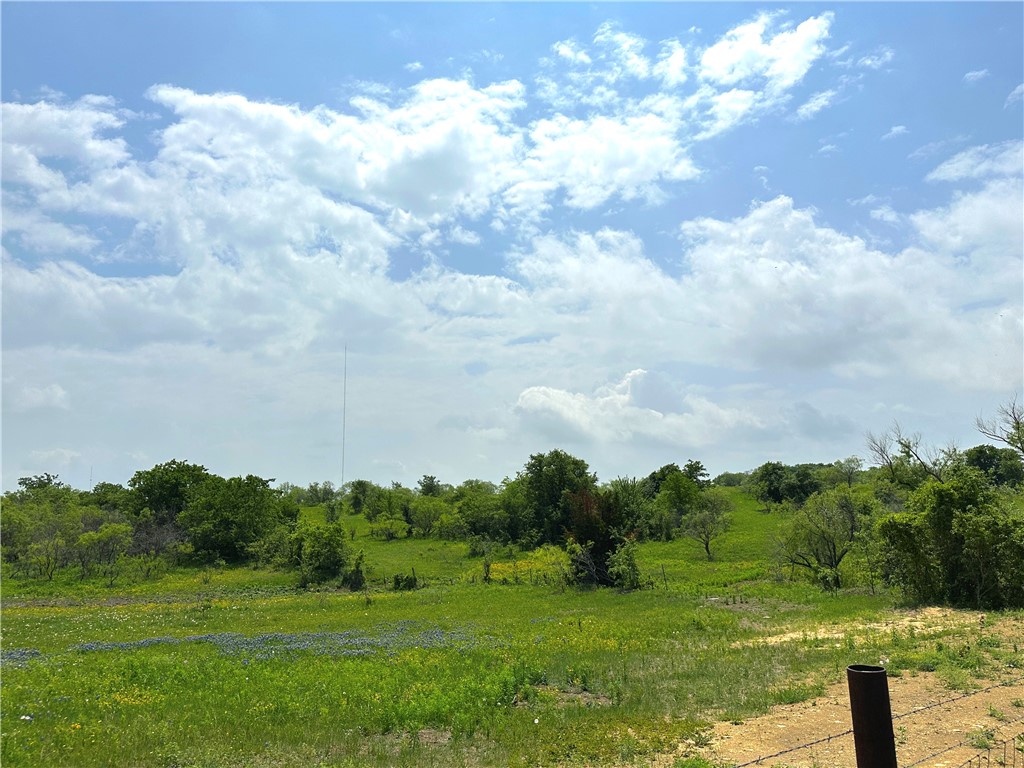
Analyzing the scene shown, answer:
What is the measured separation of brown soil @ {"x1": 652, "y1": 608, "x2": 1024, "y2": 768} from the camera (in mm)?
9547

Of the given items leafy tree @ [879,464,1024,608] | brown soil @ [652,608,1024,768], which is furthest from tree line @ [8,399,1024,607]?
brown soil @ [652,608,1024,768]

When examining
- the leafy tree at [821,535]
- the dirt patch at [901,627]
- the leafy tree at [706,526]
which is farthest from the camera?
the leafy tree at [706,526]

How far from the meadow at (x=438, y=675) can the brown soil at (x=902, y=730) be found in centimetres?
48

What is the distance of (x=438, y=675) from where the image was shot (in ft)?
52.4

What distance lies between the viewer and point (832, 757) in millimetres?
9656

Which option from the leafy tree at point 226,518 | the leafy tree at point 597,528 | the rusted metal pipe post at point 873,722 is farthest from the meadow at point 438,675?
the leafy tree at point 226,518

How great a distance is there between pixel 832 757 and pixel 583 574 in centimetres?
3659

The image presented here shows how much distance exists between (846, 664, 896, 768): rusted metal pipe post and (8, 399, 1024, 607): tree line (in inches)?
1020

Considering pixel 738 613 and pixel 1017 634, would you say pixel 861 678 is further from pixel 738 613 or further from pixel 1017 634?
pixel 738 613

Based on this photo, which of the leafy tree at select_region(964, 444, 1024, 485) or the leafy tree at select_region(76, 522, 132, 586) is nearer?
the leafy tree at select_region(76, 522, 132, 586)

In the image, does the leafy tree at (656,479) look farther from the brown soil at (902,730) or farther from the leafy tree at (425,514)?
the brown soil at (902,730)

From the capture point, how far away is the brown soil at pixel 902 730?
955 cm

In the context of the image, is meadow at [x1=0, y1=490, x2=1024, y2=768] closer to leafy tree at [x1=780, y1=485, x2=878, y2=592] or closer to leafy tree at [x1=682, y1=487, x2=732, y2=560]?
leafy tree at [x1=780, y1=485, x2=878, y2=592]

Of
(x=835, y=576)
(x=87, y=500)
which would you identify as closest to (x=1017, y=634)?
(x=835, y=576)
